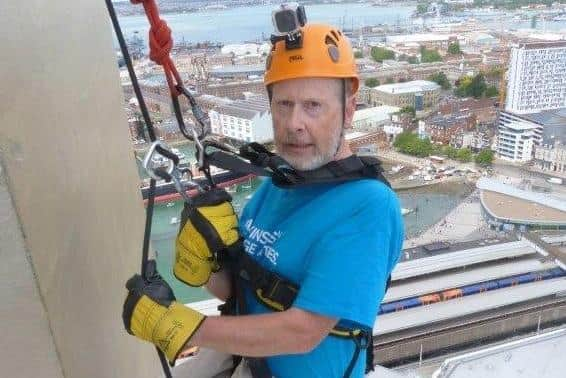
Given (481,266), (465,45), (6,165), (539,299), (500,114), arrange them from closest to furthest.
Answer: (6,165), (539,299), (481,266), (500,114), (465,45)

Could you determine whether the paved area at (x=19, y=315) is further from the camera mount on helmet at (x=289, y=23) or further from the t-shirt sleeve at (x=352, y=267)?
the camera mount on helmet at (x=289, y=23)

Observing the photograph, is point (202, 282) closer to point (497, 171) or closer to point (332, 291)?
point (332, 291)

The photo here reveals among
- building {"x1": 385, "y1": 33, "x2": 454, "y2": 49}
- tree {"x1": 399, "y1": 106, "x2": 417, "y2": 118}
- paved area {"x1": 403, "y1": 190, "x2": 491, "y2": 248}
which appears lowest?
paved area {"x1": 403, "y1": 190, "x2": 491, "y2": 248}

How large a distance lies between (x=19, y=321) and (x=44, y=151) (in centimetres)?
17

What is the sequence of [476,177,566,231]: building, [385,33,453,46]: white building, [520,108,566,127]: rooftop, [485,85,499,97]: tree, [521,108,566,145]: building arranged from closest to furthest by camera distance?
[476,177,566,231]: building
[521,108,566,145]: building
[520,108,566,127]: rooftop
[485,85,499,97]: tree
[385,33,453,46]: white building

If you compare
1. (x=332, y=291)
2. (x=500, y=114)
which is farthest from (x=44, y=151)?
(x=500, y=114)

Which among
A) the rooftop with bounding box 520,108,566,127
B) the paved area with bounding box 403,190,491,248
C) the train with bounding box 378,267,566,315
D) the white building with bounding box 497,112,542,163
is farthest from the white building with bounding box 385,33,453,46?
the train with bounding box 378,267,566,315

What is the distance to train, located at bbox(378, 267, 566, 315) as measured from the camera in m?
5.47

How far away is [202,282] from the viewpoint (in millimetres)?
652

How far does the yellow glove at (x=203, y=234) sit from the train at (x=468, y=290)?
469 centimetres

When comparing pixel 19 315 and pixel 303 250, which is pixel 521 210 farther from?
pixel 19 315

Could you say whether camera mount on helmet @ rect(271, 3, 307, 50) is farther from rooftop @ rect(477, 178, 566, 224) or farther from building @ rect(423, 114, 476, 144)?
building @ rect(423, 114, 476, 144)

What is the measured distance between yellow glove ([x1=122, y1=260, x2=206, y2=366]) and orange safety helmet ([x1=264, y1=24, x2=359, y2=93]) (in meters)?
0.30

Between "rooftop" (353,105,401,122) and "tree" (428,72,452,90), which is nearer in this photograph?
"rooftop" (353,105,401,122)
